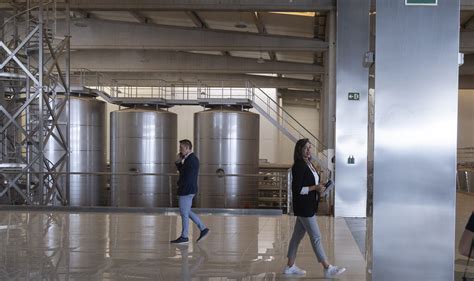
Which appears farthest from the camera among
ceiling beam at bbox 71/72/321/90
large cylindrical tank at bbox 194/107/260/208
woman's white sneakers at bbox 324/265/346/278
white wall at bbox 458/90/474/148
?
white wall at bbox 458/90/474/148

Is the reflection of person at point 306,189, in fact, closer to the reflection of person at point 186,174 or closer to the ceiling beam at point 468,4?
the reflection of person at point 186,174

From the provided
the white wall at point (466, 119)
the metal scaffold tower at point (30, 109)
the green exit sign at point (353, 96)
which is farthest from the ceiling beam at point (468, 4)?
the white wall at point (466, 119)

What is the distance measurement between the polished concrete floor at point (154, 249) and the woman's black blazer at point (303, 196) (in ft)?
3.19

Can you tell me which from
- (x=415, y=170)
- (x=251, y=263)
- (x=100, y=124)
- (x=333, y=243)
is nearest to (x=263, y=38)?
(x=100, y=124)

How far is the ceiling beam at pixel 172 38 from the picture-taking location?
75.5 feet

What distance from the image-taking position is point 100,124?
2123 centimetres

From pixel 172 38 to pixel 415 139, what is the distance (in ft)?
64.9

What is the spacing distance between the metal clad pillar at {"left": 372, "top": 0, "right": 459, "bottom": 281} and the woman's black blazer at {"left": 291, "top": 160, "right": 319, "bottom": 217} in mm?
2064

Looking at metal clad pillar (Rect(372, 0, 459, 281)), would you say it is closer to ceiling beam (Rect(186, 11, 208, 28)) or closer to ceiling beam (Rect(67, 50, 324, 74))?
ceiling beam (Rect(186, 11, 208, 28))

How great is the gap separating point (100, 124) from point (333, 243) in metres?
13.9

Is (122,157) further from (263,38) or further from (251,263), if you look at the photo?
(251,263)

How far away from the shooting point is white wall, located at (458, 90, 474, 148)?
36062 millimetres

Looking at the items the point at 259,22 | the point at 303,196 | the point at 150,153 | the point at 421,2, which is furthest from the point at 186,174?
the point at 259,22

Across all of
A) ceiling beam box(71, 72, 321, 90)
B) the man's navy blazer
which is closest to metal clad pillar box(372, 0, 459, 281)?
the man's navy blazer
